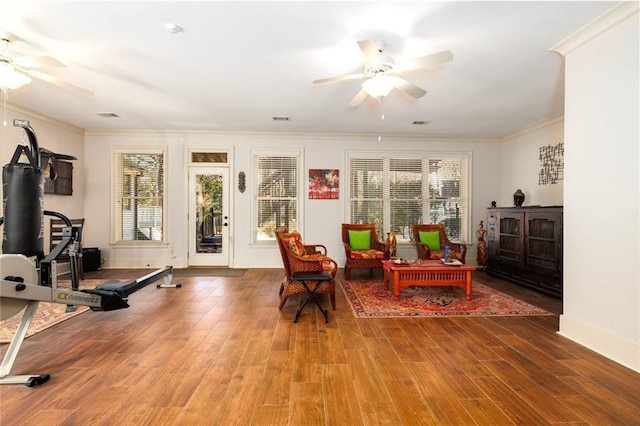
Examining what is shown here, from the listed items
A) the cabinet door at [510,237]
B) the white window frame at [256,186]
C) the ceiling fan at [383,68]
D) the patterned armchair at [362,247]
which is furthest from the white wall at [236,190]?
the ceiling fan at [383,68]

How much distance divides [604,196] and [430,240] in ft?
10.8

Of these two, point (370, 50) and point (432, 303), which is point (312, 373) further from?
point (370, 50)

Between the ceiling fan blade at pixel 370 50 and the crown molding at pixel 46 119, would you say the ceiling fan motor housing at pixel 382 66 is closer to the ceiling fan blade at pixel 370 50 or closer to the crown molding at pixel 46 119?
the ceiling fan blade at pixel 370 50

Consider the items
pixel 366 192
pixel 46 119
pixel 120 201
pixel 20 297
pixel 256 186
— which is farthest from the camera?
pixel 366 192

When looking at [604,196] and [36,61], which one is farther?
[36,61]

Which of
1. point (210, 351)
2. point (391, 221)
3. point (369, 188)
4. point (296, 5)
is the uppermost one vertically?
point (296, 5)

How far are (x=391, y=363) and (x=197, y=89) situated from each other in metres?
3.96

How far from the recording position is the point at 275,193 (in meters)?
6.08

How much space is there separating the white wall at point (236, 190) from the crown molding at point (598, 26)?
3.48m

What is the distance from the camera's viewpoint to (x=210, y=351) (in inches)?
97.6

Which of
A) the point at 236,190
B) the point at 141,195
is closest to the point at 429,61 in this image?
the point at 236,190

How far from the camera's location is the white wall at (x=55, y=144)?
4375 mm

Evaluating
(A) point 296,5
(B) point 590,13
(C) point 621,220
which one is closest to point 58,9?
(A) point 296,5

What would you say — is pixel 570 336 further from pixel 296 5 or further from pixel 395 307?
pixel 296 5
